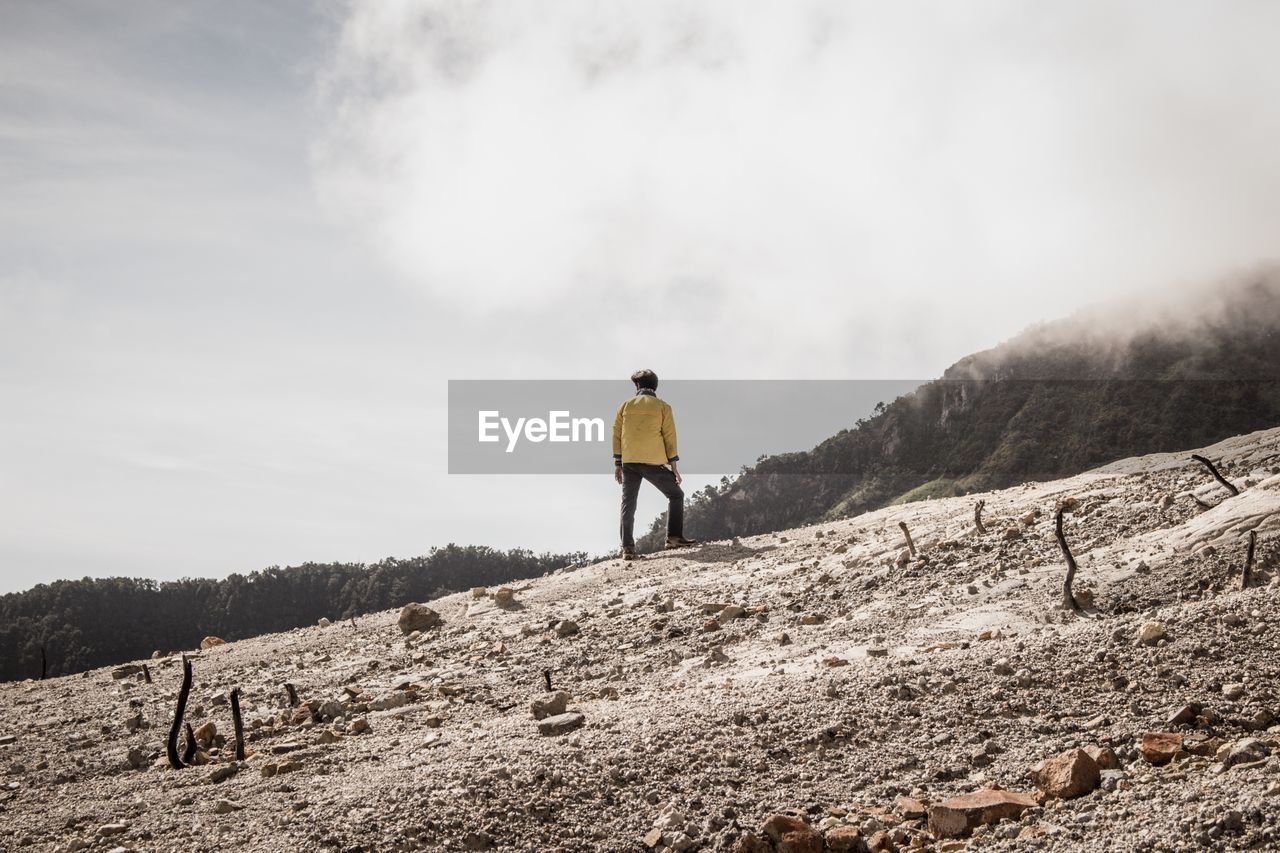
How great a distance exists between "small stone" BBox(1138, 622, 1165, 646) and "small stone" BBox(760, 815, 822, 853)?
2856mm

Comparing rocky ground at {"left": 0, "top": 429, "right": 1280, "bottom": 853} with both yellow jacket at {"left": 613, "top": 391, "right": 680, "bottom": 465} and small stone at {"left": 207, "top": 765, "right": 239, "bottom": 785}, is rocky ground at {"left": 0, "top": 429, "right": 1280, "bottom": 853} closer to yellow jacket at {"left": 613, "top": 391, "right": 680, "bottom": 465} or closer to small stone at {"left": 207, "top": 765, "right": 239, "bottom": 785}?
small stone at {"left": 207, "top": 765, "right": 239, "bottom": 785}

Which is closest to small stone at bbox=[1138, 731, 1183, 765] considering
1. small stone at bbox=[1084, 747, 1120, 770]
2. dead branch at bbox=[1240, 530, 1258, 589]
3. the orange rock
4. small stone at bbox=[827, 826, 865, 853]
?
small stone at bbox=[1084, 747, 1120, 770]

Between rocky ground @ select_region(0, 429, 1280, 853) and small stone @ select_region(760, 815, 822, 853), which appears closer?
small stone @ select_region(760, 815, 822, 853)

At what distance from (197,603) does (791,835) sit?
41.8m

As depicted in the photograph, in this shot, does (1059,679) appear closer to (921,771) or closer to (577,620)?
(921,771)

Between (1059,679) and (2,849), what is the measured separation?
6.77 metres

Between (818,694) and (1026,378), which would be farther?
(1026,378)

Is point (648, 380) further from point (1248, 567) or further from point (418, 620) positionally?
point (1248, 567)

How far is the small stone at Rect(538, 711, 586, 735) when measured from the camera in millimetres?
6219

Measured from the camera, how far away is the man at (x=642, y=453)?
1331 centimetres

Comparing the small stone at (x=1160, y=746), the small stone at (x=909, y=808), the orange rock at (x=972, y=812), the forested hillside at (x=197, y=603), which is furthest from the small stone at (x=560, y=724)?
the forested hillside at (x=197, y=603)

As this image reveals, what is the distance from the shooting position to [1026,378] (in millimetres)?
75625

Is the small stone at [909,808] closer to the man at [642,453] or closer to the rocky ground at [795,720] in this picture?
the rocky ground at [795,720]

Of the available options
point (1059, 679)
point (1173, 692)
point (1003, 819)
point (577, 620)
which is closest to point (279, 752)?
point (577, 620)
